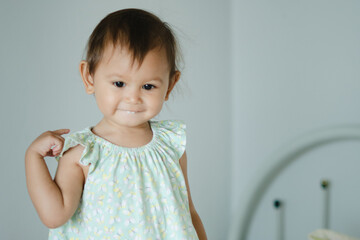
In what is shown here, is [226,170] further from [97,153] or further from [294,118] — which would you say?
[97,153]

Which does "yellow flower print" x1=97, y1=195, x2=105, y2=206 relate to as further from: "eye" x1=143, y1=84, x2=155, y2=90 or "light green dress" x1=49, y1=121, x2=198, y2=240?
"eye" x1=143, y1=84, x2=155, y2=90

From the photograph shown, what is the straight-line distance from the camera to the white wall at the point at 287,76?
1387 mm

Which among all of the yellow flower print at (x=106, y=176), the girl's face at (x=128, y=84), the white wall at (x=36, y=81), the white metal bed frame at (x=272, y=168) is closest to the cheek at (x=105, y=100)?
the girl's face at (x=128, y=84)

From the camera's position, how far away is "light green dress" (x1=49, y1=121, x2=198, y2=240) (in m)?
0.65

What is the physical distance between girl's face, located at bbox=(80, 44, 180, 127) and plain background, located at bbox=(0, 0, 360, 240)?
0.44 metres

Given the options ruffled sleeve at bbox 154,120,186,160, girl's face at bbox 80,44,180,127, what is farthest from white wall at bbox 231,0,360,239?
girl's face at bbox 80,44,180,127

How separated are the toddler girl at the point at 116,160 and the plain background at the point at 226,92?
1.37 feet

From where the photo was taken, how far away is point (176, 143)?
2.55ft

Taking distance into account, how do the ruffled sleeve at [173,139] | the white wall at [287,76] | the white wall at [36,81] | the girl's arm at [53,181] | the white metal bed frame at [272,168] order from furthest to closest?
the white wall at [287,76]
the white metal bed frame at [272,168]
the white wall at [36,81]
the ruffled sleeve at [173,139]
the girl's arm at [53,181]

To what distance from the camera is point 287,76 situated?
1.55 m

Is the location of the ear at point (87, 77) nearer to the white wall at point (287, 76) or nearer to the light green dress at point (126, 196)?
the light green dress at point (126, 196)

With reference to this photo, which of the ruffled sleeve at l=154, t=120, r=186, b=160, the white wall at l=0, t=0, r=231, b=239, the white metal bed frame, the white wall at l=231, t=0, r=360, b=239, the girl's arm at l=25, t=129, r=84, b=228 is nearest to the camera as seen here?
the girl's arm at l=25, t=129, r=84, b=228

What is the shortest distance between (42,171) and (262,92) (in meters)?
1.23

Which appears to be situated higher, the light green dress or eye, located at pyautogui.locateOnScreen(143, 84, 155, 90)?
eye, located at pyautogui.locateOnScreen(143, 84, 155, 90)
